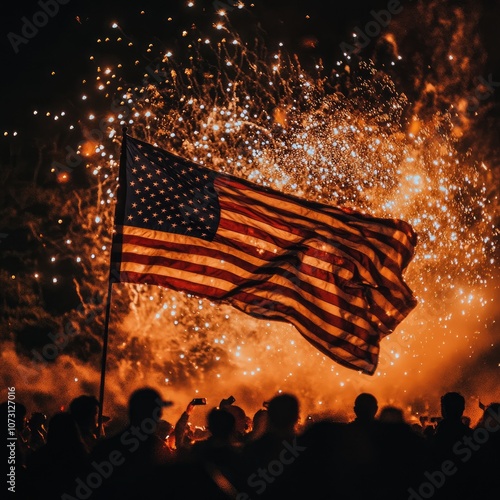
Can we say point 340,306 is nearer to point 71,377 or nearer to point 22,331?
point 71,377

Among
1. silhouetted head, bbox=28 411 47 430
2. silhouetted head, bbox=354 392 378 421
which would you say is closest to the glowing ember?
silhouetted head, bbox=28 411 47 430

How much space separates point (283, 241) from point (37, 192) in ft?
24.2

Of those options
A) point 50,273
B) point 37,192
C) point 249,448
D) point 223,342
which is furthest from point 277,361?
point 249,448

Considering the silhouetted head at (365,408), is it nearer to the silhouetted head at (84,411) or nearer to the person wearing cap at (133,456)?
the person wearing cap at (133,456)

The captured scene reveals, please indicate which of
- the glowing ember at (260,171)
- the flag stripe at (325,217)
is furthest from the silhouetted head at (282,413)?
the glowing ember at (260,171)

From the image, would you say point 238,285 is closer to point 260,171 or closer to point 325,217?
point 325,217

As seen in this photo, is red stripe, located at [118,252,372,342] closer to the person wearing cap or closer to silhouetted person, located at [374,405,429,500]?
silhouetted person, located at [374,405,429,500]

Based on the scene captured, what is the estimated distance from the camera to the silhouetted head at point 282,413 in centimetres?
439

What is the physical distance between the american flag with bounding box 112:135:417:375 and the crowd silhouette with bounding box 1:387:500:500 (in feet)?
3.17

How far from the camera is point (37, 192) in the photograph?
11.8 meters

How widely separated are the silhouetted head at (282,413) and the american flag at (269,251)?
102cm

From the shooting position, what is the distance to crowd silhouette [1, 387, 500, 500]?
3.59m

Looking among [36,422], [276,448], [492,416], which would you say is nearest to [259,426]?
[276,448]

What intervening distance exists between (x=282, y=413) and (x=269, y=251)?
1478 millimetres
